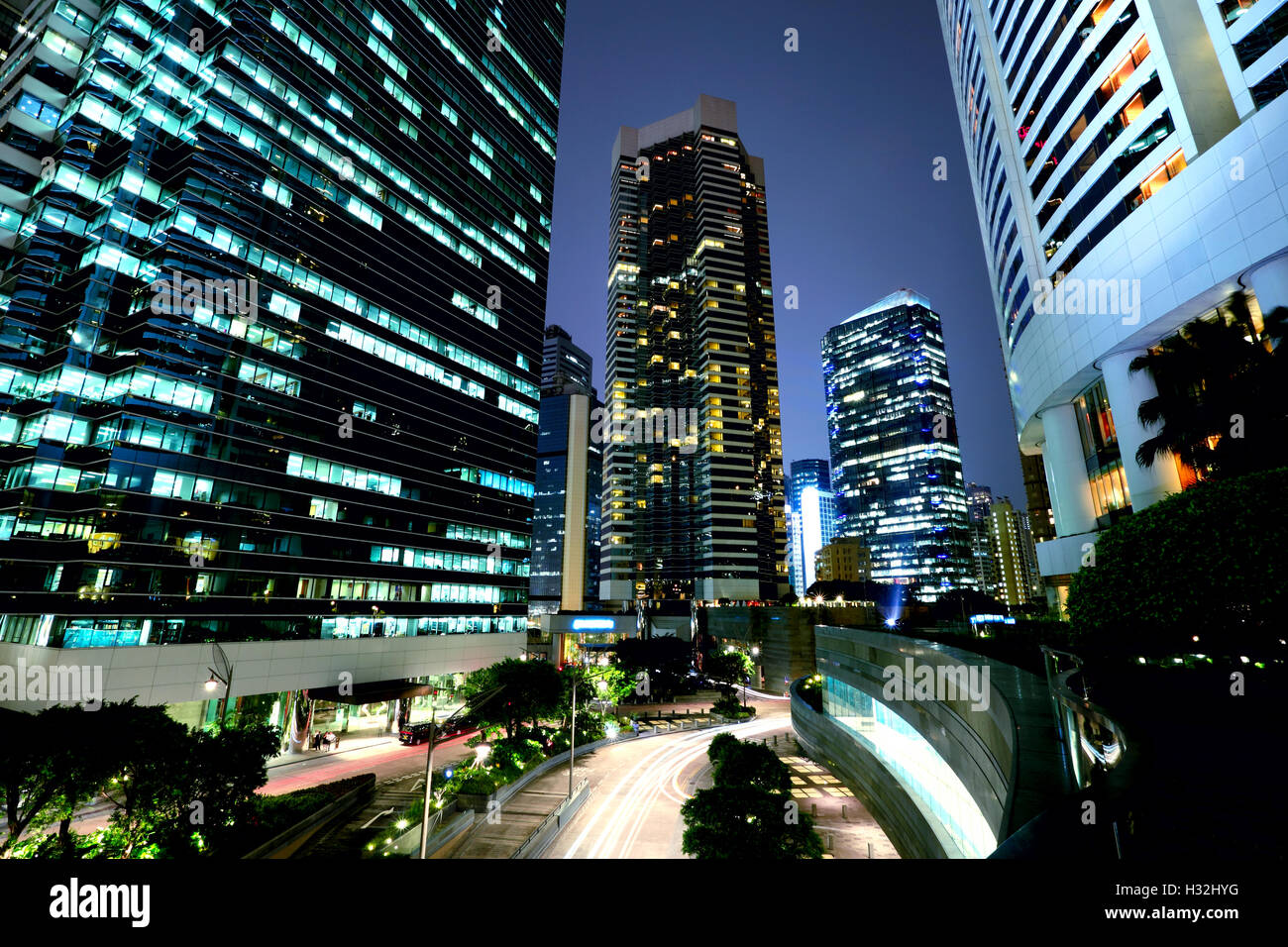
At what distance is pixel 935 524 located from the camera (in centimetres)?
18862

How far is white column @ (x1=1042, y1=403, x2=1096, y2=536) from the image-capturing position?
41406 millimetres

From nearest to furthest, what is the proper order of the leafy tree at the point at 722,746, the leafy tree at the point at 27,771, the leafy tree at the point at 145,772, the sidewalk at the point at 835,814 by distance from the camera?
the leafy tree at the point at 27,771 → the leafy tree at the point at 145,772 → the leafy tree at the point at 722,746 → the sidewalk at the point at 835,814

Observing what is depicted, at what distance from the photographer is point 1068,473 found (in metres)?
42.8

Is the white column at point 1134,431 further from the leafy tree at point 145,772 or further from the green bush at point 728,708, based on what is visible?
the leafy tree at point 145,772

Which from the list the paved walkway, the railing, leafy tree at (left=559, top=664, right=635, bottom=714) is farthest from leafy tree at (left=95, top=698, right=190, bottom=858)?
leafy tree at (left=559, top=664, right=635, bottom=714)

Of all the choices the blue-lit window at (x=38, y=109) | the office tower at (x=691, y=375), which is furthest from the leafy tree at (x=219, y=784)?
the office tower at (x=691, y=375)

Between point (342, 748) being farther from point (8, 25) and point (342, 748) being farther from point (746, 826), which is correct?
point (8, 25)

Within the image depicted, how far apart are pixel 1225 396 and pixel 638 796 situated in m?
37.7

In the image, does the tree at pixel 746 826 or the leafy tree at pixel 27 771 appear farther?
the tree at pixel 746 826

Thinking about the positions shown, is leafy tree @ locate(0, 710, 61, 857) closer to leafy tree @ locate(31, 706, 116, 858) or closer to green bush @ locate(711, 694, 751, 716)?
leafy tree @ locate(31, 706, 116, 858)

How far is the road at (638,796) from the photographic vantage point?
29891mm
